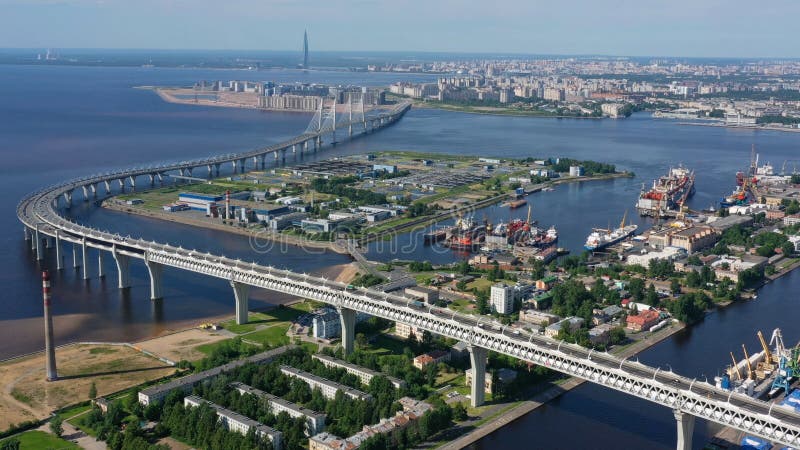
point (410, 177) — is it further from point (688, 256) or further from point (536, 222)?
point (688, 256)

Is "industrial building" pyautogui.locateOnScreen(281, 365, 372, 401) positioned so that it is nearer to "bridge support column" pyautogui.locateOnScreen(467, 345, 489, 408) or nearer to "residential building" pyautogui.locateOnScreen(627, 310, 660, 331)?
"bridge support column" pyautogui.locateOnScreen(467, 345, 489, 408)

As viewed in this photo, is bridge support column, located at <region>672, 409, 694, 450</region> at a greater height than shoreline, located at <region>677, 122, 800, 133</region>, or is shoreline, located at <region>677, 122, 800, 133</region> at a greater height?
shoreline, located at <region>677, 122, 800, 133</region>

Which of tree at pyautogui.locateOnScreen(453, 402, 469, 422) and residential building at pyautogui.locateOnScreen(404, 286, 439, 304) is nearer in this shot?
tree at pyautogui.locateOnScreen(453, 402, 469, 422)

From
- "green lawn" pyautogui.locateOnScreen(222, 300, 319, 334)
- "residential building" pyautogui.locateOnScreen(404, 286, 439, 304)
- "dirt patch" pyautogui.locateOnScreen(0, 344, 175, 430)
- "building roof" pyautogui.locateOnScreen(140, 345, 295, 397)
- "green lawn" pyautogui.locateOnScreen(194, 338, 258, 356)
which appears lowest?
"dirt patch" pyautogui.locateOnScreen(0, 344, 175, 430)

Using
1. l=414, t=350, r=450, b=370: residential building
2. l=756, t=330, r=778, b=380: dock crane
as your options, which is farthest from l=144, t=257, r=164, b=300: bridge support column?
l=756, t=330, r=778, b=380: dock crane

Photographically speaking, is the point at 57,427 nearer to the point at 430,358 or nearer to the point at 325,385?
the point at 325,385

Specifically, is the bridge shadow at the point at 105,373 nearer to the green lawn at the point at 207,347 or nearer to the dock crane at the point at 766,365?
the green lawn at the point at 207,347

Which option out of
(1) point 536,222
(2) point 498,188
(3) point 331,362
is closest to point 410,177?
(2) point 498,188
